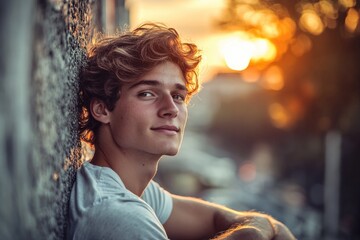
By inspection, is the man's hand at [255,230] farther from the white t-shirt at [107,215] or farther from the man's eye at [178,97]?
the man's eye at [178,97]

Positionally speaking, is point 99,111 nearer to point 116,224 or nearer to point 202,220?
point 116,224

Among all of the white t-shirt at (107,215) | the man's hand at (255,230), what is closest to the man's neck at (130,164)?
the white t-shirt at (107,215)

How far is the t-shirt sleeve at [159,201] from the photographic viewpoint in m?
3.11

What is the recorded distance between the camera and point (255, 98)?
124 feet

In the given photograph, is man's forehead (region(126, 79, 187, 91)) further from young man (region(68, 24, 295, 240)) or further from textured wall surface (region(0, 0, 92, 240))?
textured wall surface (region(0, 0, 92, 240))

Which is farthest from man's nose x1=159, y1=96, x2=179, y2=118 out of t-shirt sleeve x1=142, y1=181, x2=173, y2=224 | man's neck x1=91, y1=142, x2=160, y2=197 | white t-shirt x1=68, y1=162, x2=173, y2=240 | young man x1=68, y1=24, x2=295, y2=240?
t-shirt sleeve x1=142, y1=181, x2=173, y2=224

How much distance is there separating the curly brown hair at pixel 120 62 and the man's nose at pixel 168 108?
20 cm

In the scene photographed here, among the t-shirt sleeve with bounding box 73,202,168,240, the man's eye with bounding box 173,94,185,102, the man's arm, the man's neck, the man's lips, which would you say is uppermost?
the man's eye with bounding box 173,94,185,102

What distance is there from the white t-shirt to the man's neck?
0.30 meters

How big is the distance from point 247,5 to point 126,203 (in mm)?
12123

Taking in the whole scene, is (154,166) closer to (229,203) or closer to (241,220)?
(241,220)

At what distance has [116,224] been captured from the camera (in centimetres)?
204

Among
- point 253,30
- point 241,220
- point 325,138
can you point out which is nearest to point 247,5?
point 253,30

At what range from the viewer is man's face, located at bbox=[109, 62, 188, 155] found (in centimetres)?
265
